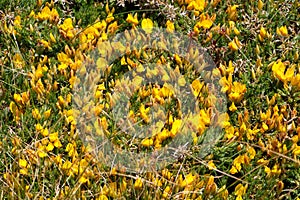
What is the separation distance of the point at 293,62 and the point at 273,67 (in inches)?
9.0

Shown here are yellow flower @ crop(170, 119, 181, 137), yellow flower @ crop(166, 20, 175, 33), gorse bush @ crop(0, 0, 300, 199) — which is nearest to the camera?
gorse bush @ crop(0, 0, 300, 199)

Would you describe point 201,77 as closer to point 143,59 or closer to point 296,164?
point 143,59

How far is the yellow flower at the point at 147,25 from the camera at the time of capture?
4.40 metres

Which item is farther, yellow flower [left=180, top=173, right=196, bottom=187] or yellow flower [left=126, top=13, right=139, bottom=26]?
yellow flower [left=126, top=13, right=139, bottom=26]

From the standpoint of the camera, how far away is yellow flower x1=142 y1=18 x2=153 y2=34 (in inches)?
173

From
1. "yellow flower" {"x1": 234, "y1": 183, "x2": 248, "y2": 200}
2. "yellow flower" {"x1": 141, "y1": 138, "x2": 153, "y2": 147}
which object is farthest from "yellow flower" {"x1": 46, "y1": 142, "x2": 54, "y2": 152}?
"yellow flower" {"x1": 234, "y1": 183, "x2": 248, "y2": 200}

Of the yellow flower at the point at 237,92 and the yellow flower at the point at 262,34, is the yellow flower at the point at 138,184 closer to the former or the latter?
the yellow flower at the point at 237,92

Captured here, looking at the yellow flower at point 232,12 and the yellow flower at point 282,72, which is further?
the yellow flower at point 232,12

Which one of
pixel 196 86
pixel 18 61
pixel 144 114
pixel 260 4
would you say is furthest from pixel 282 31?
pixel 18 61

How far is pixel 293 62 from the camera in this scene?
4.27 m

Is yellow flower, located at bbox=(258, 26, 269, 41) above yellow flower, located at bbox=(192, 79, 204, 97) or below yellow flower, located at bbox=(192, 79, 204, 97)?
above

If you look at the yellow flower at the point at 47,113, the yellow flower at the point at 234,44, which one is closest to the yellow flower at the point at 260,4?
the yellow flower at the point at 234,44

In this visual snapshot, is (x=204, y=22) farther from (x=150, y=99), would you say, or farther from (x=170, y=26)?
(x=150, y=99)

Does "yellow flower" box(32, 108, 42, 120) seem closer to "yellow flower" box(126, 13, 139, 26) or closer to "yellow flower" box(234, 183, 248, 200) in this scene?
"yellow flower" box(126, 13, 139, 26)
